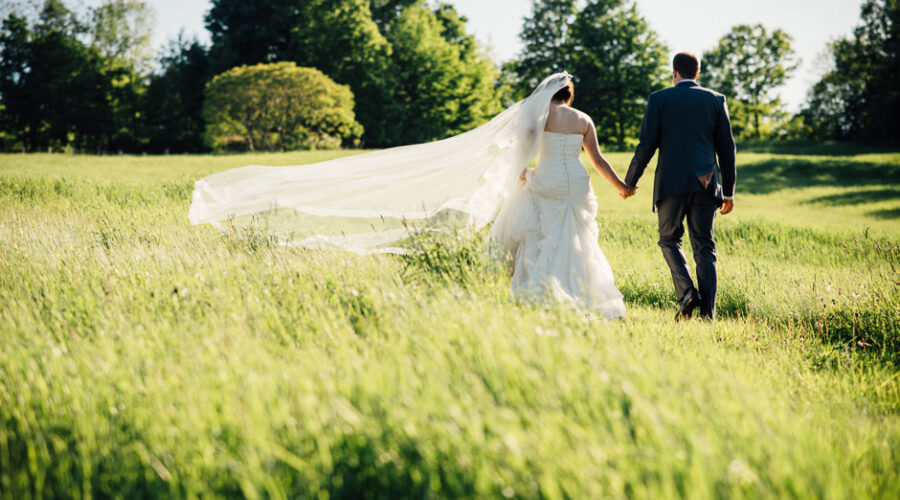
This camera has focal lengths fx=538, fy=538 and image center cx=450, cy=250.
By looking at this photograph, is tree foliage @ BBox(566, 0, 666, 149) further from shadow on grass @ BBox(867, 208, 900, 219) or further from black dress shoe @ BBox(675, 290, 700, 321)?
black dress shoe @ BBox(675, 290, 700, 321)

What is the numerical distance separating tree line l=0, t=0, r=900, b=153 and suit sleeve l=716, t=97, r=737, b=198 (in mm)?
33821

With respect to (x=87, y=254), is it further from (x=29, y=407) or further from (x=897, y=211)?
(x=897, y=211)

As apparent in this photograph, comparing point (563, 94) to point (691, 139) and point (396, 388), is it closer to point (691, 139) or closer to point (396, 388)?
point (691, 139)

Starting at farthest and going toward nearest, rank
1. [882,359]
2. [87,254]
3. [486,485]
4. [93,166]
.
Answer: [93,166]
[87,254]
[882,359]
[486,485]

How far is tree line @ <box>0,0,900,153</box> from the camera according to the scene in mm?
42938

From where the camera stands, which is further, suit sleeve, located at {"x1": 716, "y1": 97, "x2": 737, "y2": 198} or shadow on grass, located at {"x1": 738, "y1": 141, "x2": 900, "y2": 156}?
shadow on grass, located at {"x1": 738, "y1": 141, "x2": 900, "y2": 156}

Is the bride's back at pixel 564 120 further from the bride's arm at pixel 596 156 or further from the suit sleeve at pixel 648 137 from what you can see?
the suit sleeve at pixel 648 137

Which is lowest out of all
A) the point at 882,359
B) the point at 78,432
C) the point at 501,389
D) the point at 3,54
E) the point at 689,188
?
the point at 882,359

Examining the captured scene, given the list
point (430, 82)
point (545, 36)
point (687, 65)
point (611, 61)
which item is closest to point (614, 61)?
point (611, 61)

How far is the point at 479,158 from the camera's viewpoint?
21.7ft

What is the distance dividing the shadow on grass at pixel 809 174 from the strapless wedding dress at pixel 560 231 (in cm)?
2048

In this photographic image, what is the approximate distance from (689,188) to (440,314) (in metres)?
3.65

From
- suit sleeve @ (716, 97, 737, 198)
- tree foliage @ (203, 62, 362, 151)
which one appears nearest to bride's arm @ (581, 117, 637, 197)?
suit sleeve @ (716, 97, 737, 198)

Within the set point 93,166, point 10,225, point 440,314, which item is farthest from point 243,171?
point 93,166
